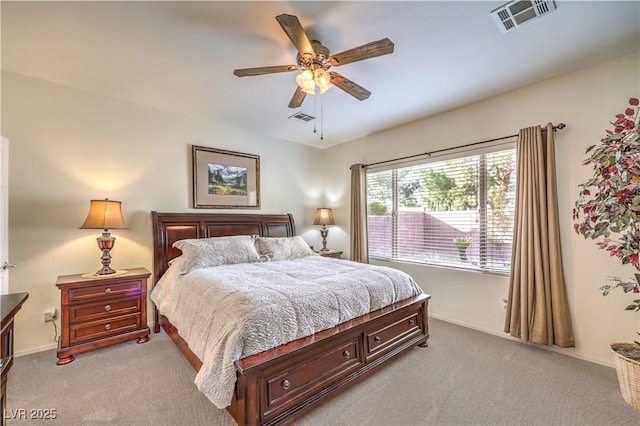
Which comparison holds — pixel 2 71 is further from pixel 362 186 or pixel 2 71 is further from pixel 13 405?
pixel 362 186

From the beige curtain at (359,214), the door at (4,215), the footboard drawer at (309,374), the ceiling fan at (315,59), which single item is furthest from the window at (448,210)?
the door at (4,215)

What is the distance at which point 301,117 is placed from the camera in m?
3.84

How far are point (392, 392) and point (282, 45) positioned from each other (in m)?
2.88

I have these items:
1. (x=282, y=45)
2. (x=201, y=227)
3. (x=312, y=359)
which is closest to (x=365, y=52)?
(x=282, y=45)

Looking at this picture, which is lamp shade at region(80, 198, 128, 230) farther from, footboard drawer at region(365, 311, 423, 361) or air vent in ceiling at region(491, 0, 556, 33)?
air vent in ceiling at region(491, 0, 556, 33)

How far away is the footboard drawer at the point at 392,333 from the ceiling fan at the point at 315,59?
207cm

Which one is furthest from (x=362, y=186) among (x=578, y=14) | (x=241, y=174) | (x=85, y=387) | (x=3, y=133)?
(x=3, y=133)

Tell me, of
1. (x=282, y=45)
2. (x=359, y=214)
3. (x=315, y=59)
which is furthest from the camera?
(x=359, y=214)

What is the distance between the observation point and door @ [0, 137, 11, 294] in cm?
238

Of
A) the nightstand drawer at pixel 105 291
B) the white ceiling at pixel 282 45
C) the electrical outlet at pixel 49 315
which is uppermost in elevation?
the white ceiling at pixel 282 45

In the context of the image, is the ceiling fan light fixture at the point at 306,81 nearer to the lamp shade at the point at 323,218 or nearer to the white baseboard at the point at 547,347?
the lamp shade at the point at 323,218

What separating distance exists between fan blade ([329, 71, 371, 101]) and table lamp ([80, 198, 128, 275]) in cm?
257

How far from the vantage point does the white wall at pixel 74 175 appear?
2.73 m

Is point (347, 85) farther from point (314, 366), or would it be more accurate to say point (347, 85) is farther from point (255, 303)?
point (314, 366)
